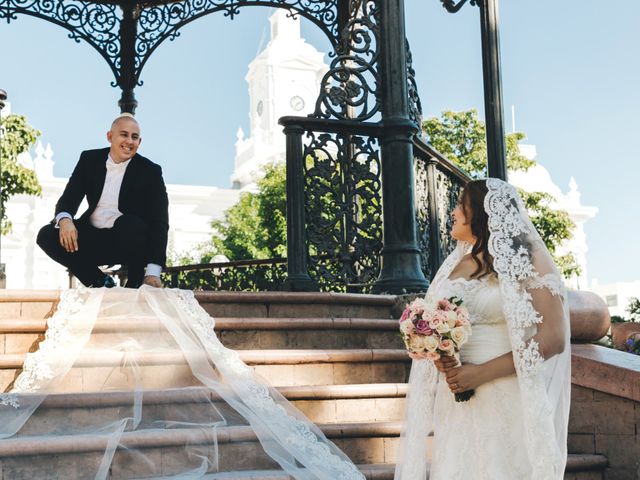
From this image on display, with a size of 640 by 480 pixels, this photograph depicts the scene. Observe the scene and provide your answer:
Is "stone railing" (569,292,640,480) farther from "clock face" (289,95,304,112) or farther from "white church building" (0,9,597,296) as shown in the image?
"clock face" (289,95,304,112)

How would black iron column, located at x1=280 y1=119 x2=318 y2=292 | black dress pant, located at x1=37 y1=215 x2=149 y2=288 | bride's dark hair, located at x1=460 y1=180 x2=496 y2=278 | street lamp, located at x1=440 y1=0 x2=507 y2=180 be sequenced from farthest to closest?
street lamp, located at x1=440 y1=0 x2=507 y2=180 → black iron column, located at x1=280 y1=119 x2=318 y2=292 → black dress pant, located at x1=37 y1=215 x2=149 y2=288 → bride's dark hair, located at x1=460 y1=180 x2=496 y2=278

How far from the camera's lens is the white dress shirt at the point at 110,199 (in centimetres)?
695

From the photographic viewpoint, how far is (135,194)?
6.99 metres

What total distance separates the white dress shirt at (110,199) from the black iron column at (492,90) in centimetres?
338

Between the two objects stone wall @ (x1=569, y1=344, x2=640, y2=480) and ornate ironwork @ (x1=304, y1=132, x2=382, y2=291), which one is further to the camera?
ornate ironwork @ (x1=304, y1=132, x2=382, y2=291)

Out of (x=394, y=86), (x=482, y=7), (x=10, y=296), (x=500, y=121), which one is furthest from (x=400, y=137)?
(x=10, y=296)

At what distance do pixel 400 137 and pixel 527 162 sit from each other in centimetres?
2371

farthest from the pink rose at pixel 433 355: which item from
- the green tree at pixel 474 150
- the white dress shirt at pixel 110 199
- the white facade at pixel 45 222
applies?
the white facade at pixel 45 222

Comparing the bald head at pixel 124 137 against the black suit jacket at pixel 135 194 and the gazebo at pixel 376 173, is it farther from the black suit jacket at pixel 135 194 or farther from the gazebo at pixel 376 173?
the gazebo at pixel 376 173

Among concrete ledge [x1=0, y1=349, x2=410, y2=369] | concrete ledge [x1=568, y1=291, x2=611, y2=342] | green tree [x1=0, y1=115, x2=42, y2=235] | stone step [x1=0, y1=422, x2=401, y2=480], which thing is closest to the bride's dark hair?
stone step [x1=0, y1=422, x2=401, y2=480]

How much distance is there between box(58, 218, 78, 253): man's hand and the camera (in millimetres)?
6574

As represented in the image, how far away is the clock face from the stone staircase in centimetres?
7313

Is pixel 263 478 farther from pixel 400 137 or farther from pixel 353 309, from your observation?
pixel 400 137

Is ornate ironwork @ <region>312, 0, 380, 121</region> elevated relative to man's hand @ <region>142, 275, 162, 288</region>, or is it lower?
elevated
